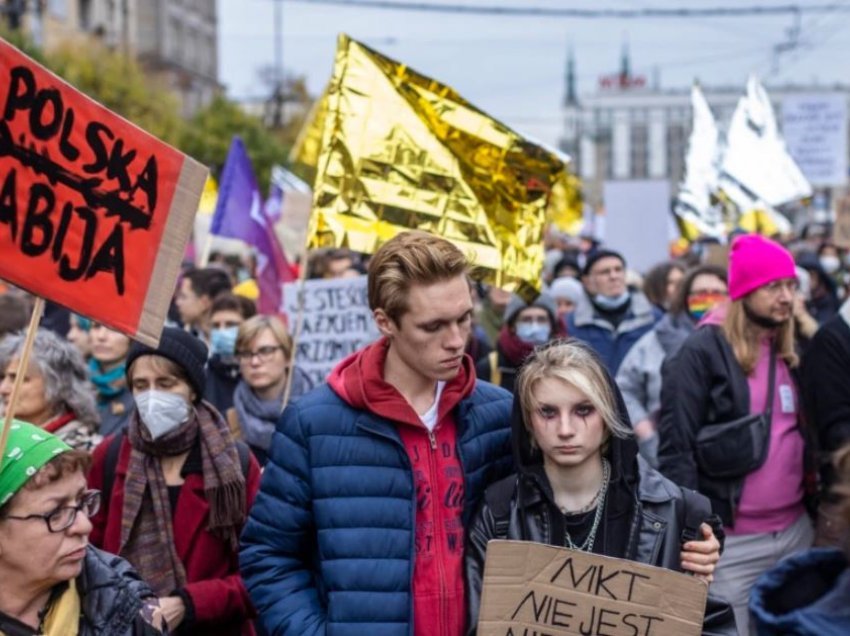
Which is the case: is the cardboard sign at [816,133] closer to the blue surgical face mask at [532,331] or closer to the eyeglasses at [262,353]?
the blue surgical face mask at [532,331]

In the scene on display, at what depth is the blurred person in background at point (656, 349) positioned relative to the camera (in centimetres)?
681

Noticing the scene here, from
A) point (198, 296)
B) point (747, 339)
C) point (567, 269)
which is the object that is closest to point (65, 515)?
point (747, 339)

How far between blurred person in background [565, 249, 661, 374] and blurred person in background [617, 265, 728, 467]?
2.46ft

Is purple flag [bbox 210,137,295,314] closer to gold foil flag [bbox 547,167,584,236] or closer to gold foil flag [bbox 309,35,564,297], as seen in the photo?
gold foil flag [bbox 309,35,564,297]

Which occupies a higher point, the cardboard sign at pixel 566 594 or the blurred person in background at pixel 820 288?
the blurred person in background at pixel 820 288

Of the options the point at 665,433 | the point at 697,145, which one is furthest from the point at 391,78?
the point at 697,145

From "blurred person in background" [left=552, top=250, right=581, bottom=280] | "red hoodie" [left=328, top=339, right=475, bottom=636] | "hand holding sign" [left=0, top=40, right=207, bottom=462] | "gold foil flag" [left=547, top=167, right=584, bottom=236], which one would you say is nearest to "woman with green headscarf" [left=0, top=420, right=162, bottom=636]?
"hand holding sign" [left=0, top=40, right=207, bottom=462]

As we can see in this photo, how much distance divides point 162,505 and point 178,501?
64 mm

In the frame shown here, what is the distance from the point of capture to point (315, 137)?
35.2 feet

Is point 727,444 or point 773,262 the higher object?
point 773,262

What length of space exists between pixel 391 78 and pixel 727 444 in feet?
7.14

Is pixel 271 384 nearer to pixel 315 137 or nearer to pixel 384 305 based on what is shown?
pixel 384 305

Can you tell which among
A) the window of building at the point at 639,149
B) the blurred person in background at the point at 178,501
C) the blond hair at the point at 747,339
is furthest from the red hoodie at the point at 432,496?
the window of building at the point at 639,149

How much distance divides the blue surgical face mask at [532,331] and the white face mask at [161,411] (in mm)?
3493
